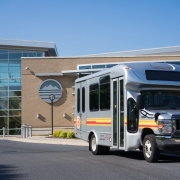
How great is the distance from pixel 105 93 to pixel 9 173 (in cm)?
516

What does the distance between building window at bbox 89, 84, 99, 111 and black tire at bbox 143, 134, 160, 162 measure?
11.3 ft

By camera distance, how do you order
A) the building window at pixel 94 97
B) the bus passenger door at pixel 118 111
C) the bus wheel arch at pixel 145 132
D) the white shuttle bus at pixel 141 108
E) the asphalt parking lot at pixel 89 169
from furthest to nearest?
the building window at pixel 94 97, the bus passenger door at pixel 118 111, the bus wheel arch at pixel 145 132, the white shuttle bus at pixel 141 108, the asphalt parking lot at pixel 89 169

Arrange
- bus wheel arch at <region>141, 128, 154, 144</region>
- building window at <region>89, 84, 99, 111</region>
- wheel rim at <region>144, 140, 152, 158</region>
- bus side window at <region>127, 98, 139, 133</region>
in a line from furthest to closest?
building window at <region>89, 84, 99, 111</region> < bus side window at <region>127, 98, 139, 133</region> < bus wheel arch at <region>141, 128, 154, 144</region> < wheel rim at <region>144, 140, 152, 158</region>

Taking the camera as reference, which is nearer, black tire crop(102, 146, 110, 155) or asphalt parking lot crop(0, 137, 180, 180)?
asphalt parking lot crop(0, 137, 180, 180)

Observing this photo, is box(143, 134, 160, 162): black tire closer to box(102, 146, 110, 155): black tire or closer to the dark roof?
box(102, 146, 110, 155): black tire

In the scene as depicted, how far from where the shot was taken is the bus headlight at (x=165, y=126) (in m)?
12.3

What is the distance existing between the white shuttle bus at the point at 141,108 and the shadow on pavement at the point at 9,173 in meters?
3.55

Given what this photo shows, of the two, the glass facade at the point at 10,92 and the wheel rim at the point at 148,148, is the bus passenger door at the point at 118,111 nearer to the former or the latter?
the wheel rim at the point at 148,148

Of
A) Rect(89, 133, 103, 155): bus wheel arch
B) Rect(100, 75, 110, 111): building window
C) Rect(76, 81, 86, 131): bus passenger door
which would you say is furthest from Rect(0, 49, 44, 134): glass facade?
Rect(100, 75, 110, 111): building window

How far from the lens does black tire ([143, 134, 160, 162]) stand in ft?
40.8

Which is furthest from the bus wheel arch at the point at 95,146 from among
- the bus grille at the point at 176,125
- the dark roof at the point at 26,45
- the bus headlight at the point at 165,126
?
the dark roof at the point at 26,45

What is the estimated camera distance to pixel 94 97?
16.3m

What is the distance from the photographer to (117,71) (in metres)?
14.1

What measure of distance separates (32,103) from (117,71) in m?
25.8
